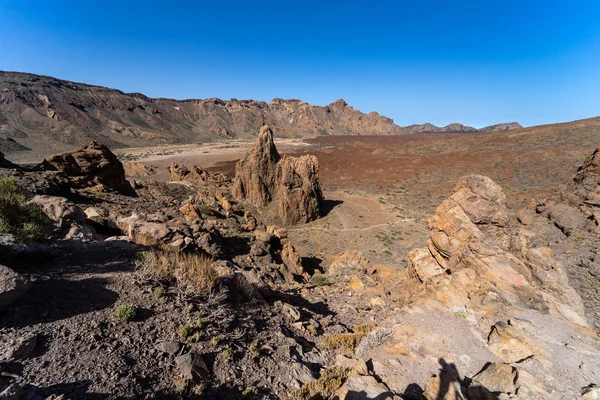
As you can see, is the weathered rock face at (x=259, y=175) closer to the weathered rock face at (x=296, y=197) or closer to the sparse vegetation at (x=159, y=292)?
the weathered rock face at (x=296, y=197)

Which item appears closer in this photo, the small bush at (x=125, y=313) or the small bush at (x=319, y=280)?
the small bush at (x=125, y=313)

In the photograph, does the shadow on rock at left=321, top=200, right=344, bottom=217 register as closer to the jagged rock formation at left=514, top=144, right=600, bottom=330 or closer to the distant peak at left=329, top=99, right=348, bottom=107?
the jagged rock formation at left=514, top=144, right=600, bottom=330

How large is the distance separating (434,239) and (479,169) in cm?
4092

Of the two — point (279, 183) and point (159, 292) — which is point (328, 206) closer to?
point (279, 183)

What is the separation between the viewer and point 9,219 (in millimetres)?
6723

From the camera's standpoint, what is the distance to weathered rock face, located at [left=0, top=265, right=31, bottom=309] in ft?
14.1

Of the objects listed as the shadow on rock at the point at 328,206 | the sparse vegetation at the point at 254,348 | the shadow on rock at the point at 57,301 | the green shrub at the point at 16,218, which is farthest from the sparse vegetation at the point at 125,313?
the shadow on rock at the point at 328,206

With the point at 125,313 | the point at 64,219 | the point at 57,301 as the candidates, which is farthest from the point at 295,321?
the point at 64,219

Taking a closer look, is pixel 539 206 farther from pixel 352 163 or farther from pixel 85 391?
pixel 352 163

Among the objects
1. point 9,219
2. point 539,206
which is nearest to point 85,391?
point 9,219

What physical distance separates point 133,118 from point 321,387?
525 feet

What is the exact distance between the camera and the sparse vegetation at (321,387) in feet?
14.6

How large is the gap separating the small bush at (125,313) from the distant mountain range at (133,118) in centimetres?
9984

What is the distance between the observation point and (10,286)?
4.39m
